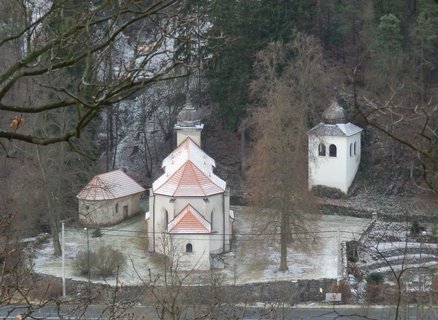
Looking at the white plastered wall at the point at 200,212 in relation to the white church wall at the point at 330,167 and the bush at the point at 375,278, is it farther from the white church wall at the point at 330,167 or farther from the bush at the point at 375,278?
the white church wall at the point at 330,167

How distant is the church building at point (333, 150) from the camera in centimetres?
2862

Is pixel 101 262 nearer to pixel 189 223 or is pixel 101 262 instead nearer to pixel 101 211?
pixel 189 223

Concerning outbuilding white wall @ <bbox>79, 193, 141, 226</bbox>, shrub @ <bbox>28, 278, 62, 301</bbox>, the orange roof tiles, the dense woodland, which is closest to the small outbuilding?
outbuilding white wall @ <bbox>79, 193, 141, 226</bbox>

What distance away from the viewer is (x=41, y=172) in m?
24.7

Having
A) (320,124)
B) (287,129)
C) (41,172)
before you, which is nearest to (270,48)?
(320,124)

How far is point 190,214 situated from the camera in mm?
23500

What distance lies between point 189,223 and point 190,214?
280 millimetres

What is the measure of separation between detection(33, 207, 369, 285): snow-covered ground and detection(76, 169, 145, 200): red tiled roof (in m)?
1.03

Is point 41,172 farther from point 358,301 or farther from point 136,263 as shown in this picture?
point 358,301

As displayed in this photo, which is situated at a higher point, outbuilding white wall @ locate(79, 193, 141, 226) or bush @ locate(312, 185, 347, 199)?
bush @ locate(312, 185, 347, 199)

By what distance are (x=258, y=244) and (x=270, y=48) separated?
26.9ft

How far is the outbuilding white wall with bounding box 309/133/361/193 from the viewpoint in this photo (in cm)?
2870

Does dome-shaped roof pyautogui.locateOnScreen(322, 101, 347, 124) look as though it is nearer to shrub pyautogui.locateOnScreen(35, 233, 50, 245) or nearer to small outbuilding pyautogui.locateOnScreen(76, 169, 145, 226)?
small outbuilding pyautogui.locateOnScreen(76, 169, 145, 226)

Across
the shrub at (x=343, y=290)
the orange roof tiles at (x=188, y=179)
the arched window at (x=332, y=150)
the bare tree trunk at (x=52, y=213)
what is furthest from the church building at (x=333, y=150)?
the bare tree trunk at (x=52, y=213)
